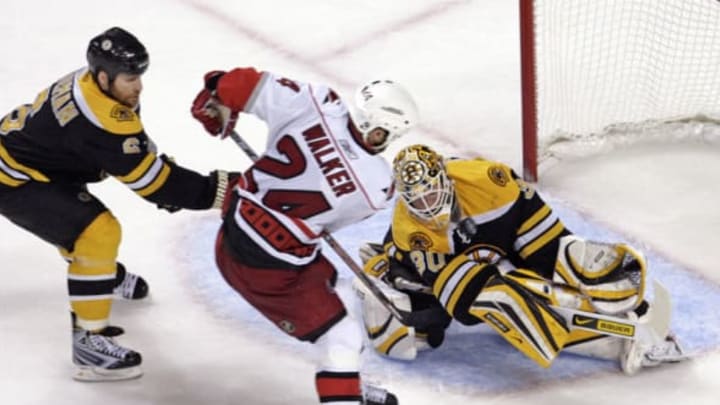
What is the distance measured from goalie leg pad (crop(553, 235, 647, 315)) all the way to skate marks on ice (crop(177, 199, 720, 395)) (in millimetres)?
218

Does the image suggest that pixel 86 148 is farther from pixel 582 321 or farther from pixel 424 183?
pixel 582 321

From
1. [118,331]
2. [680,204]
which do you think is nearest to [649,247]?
[680,204]

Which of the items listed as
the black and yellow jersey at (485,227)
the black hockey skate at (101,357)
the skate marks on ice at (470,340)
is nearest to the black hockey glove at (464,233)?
the black and yellow jersey at (485,227)

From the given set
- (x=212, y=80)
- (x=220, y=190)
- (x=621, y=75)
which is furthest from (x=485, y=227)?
(x=621, y=75)

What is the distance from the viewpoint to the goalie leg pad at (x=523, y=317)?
3604 millimetres

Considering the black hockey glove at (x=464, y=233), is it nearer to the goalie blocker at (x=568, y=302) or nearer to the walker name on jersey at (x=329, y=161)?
the goalie blocker at (x=568, y=302)

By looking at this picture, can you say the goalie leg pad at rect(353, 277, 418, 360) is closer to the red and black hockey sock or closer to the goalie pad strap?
the goalie pad strap

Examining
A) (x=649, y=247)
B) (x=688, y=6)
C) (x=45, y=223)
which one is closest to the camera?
(x=45, y=223)

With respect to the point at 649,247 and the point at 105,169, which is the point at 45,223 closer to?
the point at 105,169

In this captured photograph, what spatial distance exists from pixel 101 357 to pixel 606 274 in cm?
118

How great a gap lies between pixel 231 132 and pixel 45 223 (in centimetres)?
50

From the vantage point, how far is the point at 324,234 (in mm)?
3438

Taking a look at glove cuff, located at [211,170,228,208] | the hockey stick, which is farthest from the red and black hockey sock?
glove cuff, located at [211,170,228,208]

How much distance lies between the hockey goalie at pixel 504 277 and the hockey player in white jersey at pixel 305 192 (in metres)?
0.23
